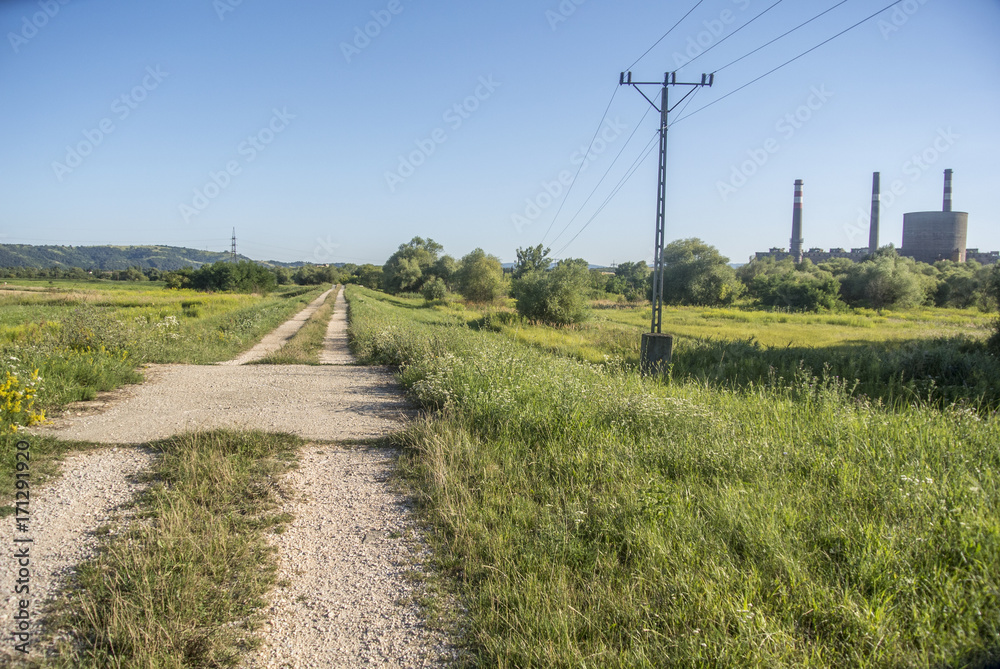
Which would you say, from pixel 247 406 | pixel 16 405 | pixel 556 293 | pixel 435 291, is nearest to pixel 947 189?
pixel 435 291

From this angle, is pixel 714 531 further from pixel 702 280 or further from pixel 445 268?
pixel 445 268

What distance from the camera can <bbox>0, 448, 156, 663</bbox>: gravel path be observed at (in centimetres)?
294

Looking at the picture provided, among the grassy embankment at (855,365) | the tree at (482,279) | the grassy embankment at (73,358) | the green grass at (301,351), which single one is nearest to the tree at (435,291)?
the tree at (482,279)

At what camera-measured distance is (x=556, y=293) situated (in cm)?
2853

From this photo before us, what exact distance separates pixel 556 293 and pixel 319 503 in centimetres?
2509

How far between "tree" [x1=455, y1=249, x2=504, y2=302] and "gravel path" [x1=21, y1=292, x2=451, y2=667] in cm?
4820

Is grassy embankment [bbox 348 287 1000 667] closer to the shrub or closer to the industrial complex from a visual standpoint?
the shrub

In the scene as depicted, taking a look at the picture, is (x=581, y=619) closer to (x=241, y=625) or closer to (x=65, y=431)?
(x=241, y=625)

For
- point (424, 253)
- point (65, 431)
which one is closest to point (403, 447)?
point (65, 431)

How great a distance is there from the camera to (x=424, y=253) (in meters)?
100

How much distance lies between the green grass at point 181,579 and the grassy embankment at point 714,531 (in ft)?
4.25

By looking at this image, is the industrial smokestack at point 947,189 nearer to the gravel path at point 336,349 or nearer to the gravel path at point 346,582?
the gravel path at point 336,349

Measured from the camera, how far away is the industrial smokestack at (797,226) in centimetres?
10338

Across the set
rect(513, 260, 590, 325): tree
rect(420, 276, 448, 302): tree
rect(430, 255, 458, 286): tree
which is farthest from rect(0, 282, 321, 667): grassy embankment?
rect(430, 255, 458, 286): tree
